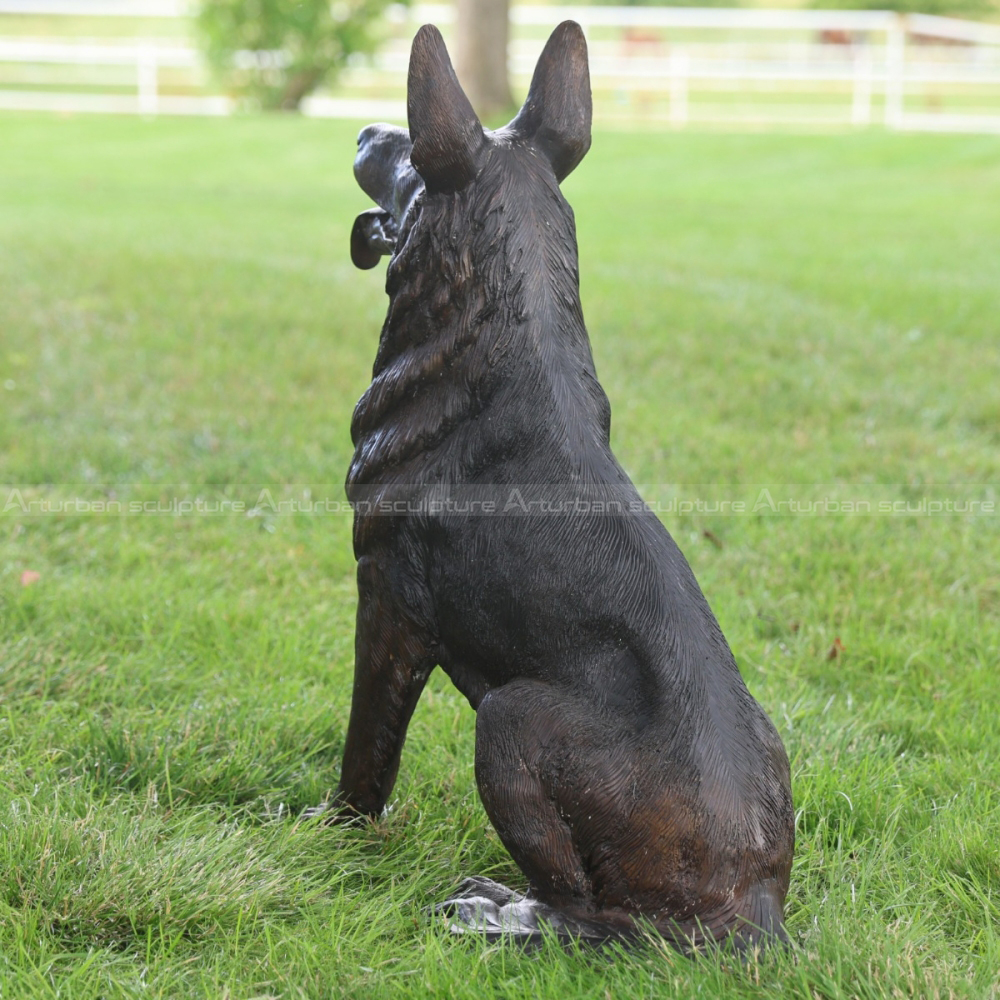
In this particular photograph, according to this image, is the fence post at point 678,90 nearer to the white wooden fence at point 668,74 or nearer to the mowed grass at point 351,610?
the white wooden fence at point 668,74

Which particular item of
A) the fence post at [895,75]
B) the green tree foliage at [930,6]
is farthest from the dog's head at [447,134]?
the green tree foliage at [930,6]

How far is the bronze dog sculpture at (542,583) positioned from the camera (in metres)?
2.06

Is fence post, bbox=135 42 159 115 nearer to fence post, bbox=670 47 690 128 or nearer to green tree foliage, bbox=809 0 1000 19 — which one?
fence post, bbox=670 47 690 128

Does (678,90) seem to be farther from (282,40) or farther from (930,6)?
(930,6)

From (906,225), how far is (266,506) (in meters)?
9.13

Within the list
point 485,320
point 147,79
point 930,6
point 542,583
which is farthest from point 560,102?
point 930,6

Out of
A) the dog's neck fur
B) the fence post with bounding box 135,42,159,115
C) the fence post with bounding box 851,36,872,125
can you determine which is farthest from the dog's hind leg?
the fence post with bounding box 851,36,872,125

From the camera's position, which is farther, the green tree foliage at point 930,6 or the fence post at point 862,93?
the green tree foliage at point 930,6

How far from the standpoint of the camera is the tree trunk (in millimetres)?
16688

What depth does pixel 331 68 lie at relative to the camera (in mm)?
24562

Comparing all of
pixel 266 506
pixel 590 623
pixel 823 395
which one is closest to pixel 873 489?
pixel 823 395

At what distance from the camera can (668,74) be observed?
74.0 ft

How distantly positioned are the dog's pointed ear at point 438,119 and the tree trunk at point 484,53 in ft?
50.2

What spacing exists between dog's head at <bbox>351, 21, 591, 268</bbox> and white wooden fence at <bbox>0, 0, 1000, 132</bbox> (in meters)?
19.0
